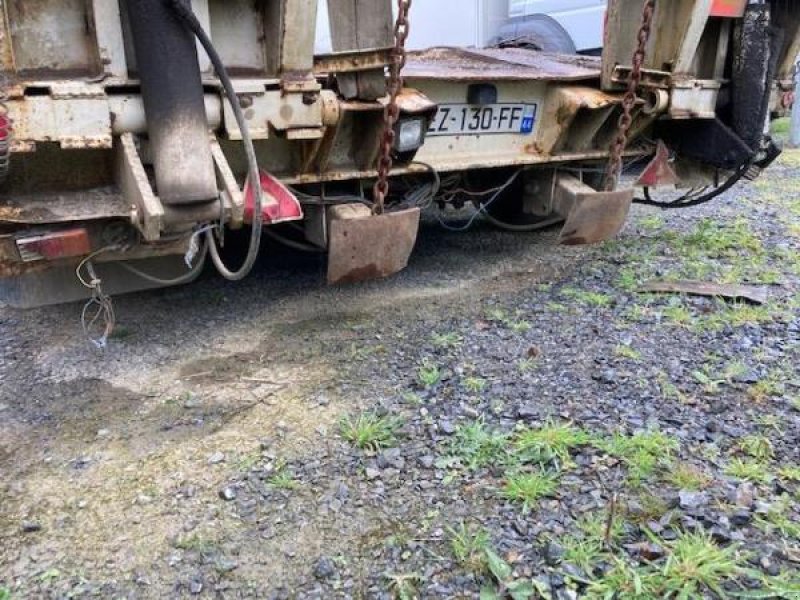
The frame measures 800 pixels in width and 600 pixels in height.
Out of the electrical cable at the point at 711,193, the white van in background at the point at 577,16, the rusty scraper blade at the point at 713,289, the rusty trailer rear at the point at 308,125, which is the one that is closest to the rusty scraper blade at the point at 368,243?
the rusty trailer rear at the point at 308,125

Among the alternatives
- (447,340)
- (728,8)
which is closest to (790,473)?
(447,340)

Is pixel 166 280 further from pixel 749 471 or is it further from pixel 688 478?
pixel 749 471

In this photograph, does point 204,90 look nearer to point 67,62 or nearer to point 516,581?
point 67,62

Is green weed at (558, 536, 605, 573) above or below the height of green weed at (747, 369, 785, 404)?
below

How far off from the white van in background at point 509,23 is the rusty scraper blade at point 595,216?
550cm

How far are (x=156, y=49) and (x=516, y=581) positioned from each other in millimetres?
2042

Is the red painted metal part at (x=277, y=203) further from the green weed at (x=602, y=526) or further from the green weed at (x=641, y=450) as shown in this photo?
the green weed at (x=602, y=526)

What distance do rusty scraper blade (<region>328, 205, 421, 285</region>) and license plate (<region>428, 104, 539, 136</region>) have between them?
76 cm

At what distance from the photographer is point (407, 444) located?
8.20 feet

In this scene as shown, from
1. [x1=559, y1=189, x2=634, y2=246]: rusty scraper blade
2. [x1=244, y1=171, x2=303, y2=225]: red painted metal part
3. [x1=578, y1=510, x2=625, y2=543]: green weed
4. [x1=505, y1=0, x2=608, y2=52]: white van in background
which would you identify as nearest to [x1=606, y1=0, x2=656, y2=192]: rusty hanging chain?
[x1=559, y1=189, x2=634, y2=246]: rusty scraper blade

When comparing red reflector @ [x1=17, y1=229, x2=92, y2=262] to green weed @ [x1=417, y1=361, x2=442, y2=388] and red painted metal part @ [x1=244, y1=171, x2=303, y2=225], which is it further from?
green weed @ [x1=417, y1=361, x2=442, y2=388]

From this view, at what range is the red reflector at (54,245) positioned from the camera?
2613 mm

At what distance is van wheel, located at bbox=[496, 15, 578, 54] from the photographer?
8.83 metres

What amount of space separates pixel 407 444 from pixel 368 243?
1037 millimetres
